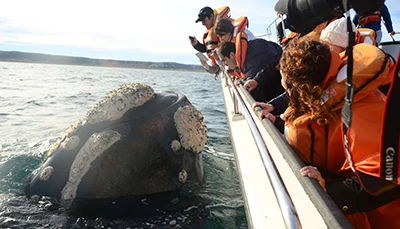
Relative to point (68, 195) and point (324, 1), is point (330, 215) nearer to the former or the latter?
point (324, 1)

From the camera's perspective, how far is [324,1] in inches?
69.9

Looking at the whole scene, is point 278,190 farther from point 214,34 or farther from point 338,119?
point 214,34

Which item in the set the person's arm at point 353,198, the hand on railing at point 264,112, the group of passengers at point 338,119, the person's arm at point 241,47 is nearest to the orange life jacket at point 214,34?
the person's arm at point 241,47

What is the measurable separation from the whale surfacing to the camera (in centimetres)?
203

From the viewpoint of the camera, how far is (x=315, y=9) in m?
→ 1.87

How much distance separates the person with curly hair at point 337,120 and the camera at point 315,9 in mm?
109

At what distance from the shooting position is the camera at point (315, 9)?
1.48 meters

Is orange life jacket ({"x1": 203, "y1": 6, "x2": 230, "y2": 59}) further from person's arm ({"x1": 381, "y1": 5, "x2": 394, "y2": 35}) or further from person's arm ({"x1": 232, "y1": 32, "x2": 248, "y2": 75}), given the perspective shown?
person's arm ({"x1": 381, "y1": 5, "x2": 394, "y2": 35})

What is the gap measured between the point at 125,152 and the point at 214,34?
4741 millimetres

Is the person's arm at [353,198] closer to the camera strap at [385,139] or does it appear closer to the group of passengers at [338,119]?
the group of passengers at [338,119]

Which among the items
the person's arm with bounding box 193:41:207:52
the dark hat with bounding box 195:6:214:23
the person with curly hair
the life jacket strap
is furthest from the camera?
the person's arm with bounding box 193:41:207:52

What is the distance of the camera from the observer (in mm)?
1479

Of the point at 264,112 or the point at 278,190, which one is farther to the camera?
the point at 264,112

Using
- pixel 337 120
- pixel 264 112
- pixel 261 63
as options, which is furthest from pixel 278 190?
pixel 261 63
